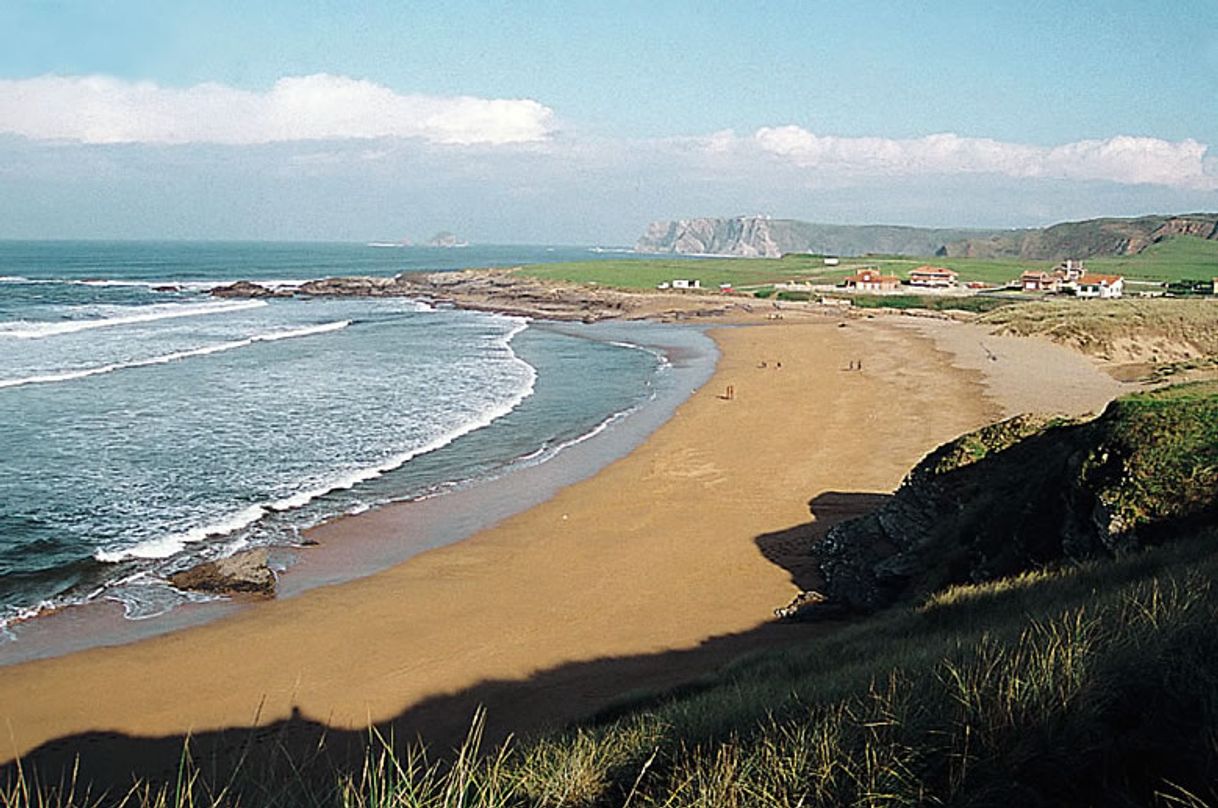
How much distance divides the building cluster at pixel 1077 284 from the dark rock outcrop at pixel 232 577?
7497 centimetres

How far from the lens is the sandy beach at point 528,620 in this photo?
1098cm

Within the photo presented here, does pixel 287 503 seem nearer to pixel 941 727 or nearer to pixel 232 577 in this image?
pixel 232 577

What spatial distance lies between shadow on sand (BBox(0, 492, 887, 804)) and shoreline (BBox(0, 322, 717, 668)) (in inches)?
118

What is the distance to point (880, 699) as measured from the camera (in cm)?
460

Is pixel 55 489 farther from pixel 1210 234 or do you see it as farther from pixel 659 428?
pixel 1210 234

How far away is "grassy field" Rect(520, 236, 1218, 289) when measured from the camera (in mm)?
101750

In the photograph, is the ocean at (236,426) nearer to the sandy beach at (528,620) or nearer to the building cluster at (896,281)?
the sandy beach at (528,620)

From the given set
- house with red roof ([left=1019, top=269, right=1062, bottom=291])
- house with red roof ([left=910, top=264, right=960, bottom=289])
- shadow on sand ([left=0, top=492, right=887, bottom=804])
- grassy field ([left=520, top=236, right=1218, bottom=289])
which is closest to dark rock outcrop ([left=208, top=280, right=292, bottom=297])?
grassy field ([left=520, top=236, right=1218, bottom=289])

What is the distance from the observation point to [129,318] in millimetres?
56812

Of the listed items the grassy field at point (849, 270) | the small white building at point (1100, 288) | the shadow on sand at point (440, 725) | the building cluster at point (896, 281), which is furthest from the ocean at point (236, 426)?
the grassy field at point (849, 270)

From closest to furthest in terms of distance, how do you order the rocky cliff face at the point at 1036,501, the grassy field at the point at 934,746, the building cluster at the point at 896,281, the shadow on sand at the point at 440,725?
the grassy field at the point at 934,746 < the rocky cliff face at the point at 1036,501 < the shadow on sand at the point at 440,725 < the building cluster at the point at 896,281

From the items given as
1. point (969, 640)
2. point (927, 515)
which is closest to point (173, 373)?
point (927, 515)

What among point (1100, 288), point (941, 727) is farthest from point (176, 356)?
point (1100, 288)

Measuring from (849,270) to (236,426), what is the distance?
101836 mm
